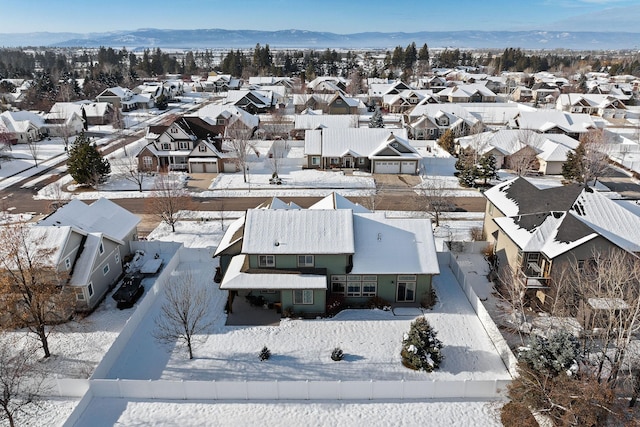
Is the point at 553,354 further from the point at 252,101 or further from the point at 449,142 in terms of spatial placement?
the point at 252,101

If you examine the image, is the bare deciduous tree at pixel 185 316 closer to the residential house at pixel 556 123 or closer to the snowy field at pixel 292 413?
the snowy field at pixel 292 413

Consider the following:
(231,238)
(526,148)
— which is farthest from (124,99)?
(231,238)

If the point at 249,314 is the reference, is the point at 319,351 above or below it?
below

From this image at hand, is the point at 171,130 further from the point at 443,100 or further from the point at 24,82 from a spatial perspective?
the point at 24,82

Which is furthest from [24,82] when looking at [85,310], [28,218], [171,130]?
[85,310]

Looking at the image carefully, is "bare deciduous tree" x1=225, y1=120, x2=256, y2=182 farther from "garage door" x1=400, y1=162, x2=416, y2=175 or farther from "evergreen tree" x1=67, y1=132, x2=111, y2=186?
"garage door" x1=400, y1=162, x2=416, y2=175

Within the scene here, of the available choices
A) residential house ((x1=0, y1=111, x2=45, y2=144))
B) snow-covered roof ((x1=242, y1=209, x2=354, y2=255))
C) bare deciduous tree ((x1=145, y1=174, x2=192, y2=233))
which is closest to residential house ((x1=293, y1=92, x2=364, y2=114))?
residential house ((x1=0, y1=111, x2=45, y2=144))

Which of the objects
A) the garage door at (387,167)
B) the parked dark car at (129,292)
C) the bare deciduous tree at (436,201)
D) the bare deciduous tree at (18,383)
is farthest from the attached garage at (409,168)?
the bare deciduous tree at (18,383)
